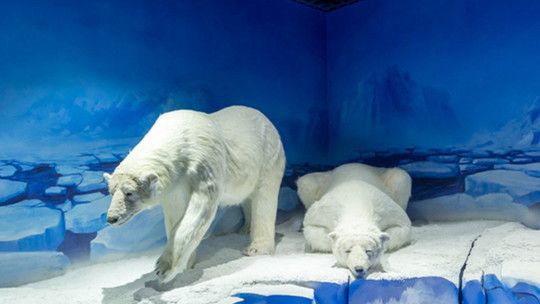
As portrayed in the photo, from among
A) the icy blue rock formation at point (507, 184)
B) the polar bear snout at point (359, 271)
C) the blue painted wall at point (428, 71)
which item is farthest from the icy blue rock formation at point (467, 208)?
the polar bear snout at point (359, 271)

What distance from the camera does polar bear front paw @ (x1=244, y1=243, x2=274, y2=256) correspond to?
4.21m

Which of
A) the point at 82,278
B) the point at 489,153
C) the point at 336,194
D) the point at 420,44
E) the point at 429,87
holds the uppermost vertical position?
the point at 420,44

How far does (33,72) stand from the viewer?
3688 mm

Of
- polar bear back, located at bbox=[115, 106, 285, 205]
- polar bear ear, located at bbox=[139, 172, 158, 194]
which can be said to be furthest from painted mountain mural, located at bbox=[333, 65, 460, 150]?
polar bear ear, located at bbox=[139, 172, 158, 194]

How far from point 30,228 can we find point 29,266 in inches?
11.8

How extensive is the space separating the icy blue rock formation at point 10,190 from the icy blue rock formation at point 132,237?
75cm

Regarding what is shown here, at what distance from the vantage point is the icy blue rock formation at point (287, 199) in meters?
5.73

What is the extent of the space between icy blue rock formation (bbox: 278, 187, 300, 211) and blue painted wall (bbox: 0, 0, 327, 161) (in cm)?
45

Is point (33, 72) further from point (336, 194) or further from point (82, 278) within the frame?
point (336, 194)

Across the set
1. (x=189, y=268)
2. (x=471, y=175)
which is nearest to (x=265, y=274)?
(x=189, y=268)

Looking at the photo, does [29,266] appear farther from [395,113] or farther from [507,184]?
[507,184]

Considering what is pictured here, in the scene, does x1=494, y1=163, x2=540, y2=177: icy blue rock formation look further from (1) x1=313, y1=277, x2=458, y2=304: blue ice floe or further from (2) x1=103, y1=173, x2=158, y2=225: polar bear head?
(2) x1=103, y1=173, x2=158, y2=225: polar bear head

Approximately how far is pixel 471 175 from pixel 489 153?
30 centimetres

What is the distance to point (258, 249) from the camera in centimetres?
424
